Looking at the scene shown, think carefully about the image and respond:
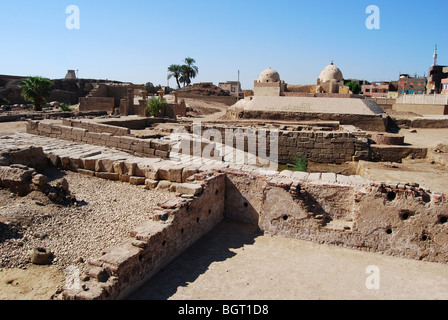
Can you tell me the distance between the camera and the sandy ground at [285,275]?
14.2ft

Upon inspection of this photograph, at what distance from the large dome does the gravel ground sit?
26.4m

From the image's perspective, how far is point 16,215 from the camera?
541cm

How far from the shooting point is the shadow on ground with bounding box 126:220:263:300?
4.30 meters

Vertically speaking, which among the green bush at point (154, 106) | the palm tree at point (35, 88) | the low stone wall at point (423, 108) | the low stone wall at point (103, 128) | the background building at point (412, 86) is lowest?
the low stone wall at point (103, 128)

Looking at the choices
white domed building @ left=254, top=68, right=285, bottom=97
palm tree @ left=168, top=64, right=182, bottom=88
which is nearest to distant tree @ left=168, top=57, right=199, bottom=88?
palm tree @ left=168, top=64, right=182, bottom=88

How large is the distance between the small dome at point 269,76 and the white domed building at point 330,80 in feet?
11.9

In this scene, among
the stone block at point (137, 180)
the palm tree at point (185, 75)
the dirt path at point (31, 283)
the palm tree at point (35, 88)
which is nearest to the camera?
the dirt path at point (31, 283)

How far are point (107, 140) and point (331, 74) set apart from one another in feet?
79.9

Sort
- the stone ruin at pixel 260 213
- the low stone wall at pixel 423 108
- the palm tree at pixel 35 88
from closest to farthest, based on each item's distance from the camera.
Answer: the stone ruin at pixel 260 213
the palm tree at pixel 35 88
the low stone wall at pixel 423 108

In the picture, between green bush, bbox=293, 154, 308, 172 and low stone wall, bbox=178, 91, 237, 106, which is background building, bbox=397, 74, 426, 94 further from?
Answer: green bush, bbox=293, 154, 308, 172

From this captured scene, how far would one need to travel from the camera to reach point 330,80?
28766 millimetres

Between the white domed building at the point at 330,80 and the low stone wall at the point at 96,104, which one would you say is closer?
the low stone wall at the point at 96,104

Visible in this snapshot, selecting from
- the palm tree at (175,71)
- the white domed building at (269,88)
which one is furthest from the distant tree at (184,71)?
the white domed building at (269,88)

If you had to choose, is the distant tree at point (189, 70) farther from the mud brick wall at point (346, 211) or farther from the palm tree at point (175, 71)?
the mud brick wall at point (346, 211)
